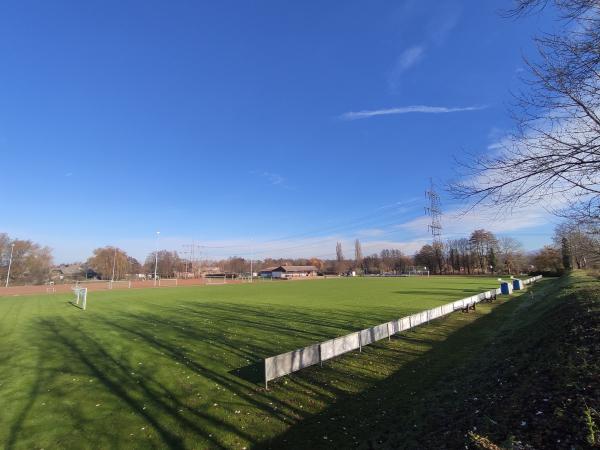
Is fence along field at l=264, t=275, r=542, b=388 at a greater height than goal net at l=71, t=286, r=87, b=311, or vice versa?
goal net at l=71, t=286, r=87, b=311

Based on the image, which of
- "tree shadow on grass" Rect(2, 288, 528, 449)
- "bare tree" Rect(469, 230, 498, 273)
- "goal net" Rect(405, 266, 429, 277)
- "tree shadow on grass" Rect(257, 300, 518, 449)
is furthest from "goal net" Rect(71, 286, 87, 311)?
"goal net" Rect(405, 266, 429, 277)

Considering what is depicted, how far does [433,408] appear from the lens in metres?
7.71

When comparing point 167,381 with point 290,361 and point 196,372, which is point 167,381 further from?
point 290,361

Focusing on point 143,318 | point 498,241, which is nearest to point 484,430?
point 143,318

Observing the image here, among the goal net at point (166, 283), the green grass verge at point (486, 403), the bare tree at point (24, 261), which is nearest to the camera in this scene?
the green grass verge at point (486, 403)

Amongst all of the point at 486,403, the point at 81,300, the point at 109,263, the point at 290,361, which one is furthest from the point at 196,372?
the point at 109,263

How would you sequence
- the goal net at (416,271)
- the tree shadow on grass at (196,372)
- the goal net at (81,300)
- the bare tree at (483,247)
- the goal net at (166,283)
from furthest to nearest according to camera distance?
the goal net at (416,271) < the bare tree at (483,247) < the goal net at (166,283) < the goal net at (81,300) < the tree shadow on grass at (196,372)

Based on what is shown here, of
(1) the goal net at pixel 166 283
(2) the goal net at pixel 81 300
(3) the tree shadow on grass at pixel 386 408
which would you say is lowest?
(3) the tree shadow on grass at pixel 386 408

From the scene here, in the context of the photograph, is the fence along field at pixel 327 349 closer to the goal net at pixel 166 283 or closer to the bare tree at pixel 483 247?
the goal net at pixel 166 283

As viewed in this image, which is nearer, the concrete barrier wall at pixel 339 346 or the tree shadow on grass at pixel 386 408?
the tree shadow on grass at pixel 386 408

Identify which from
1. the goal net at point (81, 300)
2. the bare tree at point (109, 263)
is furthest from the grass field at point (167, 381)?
the bare tree at point (109, 263)

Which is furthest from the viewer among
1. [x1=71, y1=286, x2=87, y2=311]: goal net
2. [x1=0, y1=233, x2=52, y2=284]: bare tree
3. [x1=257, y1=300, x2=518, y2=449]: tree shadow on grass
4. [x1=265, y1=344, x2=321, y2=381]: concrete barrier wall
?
[x1=0, y1=233, x2=52, y2=284]: bare tree

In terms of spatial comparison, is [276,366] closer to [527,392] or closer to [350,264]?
[527,392]

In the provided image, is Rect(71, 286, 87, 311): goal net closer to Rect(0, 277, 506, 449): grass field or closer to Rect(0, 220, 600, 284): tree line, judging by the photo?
Rect(0, 277, 506, 449): grass field
